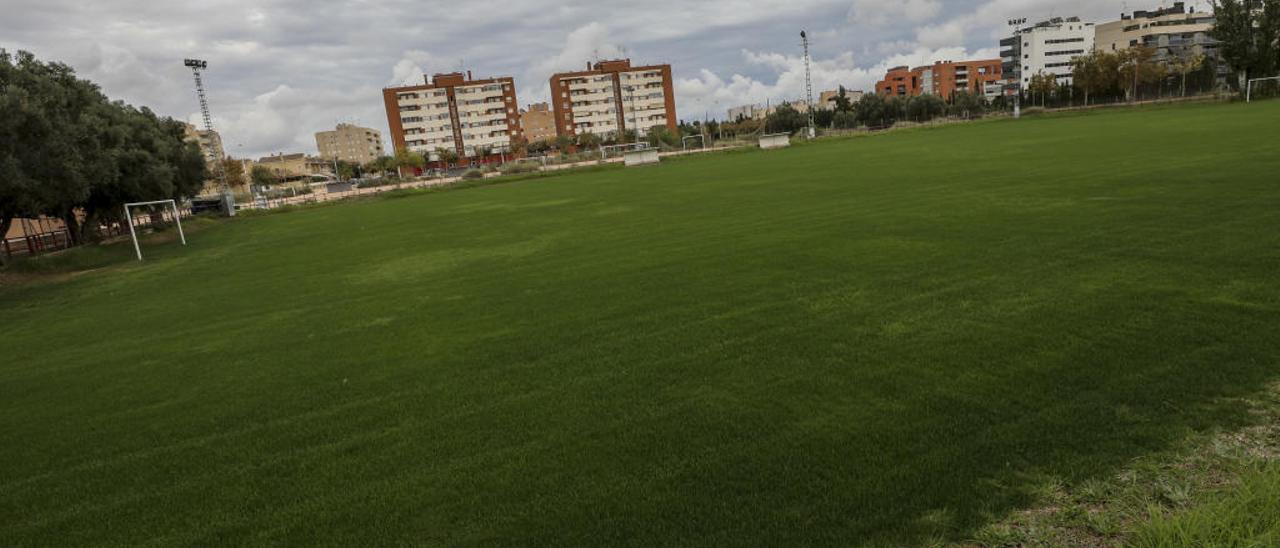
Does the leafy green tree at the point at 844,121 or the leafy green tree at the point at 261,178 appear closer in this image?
the leafy green tree at the point at 844,121

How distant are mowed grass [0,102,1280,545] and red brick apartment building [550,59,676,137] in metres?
114

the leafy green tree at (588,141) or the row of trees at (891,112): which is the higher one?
the leafy green tree at (588,141)

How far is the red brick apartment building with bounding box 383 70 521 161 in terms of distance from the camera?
116 meters

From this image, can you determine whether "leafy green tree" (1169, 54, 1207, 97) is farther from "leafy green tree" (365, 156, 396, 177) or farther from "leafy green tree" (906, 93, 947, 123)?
"leafy green tree" (365, 156, 396, 177)

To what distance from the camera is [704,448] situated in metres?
4.27

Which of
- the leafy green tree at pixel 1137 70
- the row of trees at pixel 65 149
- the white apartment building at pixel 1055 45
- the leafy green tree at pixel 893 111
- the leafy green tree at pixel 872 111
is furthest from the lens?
the white apartment building at pixel 1055 45

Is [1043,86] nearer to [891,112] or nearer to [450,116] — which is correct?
[891,112]

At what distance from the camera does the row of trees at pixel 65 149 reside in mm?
17531

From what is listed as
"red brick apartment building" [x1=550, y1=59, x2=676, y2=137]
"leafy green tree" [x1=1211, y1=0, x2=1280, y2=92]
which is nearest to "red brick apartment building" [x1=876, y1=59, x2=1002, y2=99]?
"red brick apartment building" [x1=550, y1=59, x2=676, y2=137]

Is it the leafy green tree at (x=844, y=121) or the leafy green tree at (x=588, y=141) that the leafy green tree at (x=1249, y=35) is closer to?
the leafy green tree at (x=844, y=121)

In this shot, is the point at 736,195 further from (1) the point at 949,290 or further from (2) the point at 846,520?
(2) the point at 846,520

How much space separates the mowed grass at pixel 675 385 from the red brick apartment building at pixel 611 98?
113869mm

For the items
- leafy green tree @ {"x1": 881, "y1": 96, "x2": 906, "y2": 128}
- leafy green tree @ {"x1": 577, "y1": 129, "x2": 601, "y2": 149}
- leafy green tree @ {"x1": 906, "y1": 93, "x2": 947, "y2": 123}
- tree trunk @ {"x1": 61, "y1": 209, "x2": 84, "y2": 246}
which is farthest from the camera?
leafy green tree @ {"x1": 577, "y1": 129, "x2": 601, "y2": 149}

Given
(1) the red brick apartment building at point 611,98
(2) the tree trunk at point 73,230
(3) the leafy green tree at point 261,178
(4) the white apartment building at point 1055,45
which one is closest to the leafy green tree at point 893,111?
(1) the red brick apartment building at point 611,98
